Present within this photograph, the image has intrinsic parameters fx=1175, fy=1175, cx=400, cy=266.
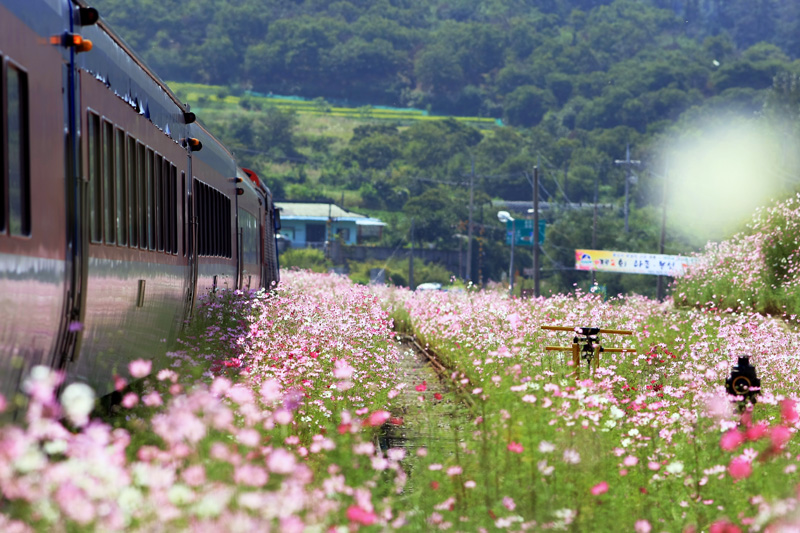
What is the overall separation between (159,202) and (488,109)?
590ft

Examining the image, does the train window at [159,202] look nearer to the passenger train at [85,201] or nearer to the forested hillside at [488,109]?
the passenger train at [85,201]

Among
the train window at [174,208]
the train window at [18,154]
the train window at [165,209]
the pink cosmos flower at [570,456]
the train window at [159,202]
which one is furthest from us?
the train window at [174,208]

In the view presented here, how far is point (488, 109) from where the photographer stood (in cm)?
18750

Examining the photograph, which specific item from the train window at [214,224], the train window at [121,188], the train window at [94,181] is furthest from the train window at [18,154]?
the train window at [214,224]

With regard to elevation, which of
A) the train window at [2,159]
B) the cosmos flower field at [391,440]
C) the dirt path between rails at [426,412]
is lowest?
the dirt path between rails at [426,412]

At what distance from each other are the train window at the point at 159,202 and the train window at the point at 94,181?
225cm

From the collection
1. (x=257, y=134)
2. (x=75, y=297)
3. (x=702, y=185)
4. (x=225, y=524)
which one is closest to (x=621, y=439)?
(x=75, y=297)

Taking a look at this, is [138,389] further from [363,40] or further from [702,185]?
[363,40]

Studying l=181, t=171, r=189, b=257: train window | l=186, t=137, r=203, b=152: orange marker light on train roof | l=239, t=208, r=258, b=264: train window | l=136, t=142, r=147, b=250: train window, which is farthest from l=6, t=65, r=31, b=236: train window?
l=239, t=208, r=258, b=264: train window

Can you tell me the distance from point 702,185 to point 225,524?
79.7 metres

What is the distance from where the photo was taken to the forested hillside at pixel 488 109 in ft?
299

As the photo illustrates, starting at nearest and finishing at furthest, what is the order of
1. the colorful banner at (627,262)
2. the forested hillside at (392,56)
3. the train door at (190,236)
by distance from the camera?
the train door at (190,236) < the colorful banner at (627,262) < the forested hillside at (392,56)

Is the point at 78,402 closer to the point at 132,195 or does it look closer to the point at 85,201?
the point at 85,201

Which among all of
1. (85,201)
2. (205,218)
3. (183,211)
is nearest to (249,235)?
(205,218)
